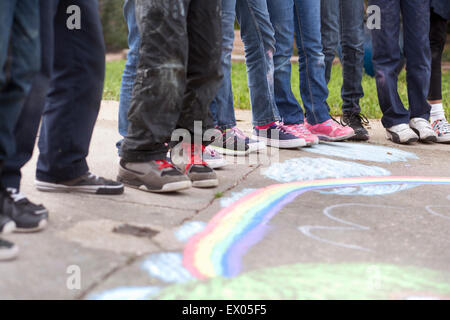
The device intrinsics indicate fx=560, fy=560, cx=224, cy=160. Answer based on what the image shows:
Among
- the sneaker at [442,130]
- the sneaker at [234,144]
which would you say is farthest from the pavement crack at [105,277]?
the sneaker at [442,130]

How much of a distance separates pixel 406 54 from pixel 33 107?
3232 millimetres

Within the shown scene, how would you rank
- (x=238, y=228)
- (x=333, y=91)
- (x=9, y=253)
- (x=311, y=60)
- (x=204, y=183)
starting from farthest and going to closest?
(x=333, y=91)
(x=311, y=60)
(x=204, y=183)
(x=238, y=228)
(x=9, y=253)

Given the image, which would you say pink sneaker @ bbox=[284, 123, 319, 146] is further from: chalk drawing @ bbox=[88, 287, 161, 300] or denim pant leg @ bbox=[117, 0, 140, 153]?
chalk drawing @ bbox=[88, 287, 161, 300]

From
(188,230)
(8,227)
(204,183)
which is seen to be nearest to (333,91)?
(204,183)

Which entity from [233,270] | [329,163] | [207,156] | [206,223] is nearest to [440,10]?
[329,163]

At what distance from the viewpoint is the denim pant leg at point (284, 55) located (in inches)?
154

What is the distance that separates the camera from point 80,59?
2.32 meters

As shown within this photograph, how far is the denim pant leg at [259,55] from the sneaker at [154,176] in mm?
1325

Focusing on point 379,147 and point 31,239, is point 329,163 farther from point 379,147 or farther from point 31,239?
point 31,239

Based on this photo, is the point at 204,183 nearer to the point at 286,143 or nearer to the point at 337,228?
the point at 337,228

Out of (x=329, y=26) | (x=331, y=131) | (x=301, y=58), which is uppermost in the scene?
(x=329, y=26)

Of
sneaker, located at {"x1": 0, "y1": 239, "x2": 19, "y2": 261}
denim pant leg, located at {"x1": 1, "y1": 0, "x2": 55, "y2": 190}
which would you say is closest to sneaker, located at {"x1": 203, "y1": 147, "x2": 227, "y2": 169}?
denim pant leg, located at {"x1": 1, "y1": 0, "x2": 55, "y2": 190}

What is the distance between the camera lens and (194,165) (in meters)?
2.83

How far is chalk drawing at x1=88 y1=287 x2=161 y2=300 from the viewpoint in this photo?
5.06 ft
